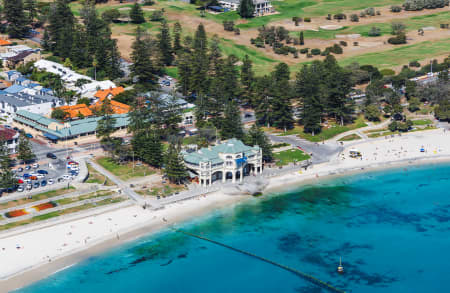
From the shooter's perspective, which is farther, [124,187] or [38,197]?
[124,187]

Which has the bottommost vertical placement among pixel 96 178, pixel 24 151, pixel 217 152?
pixel 96 178

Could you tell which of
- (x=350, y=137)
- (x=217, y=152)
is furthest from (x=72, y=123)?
(x=350, y=137)

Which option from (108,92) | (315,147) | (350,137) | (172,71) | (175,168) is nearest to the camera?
(175,168)

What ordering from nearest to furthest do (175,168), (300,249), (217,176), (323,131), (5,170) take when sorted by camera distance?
(300,249)
(5,170)
(175,168)
(217,176)
(323,131)

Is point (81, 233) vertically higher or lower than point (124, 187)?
lower

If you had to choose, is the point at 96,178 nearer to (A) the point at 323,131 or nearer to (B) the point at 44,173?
(B) the point at 44,173

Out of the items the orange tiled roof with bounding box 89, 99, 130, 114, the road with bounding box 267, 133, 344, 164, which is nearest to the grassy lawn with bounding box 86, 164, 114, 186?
the orange tiled roof with bounding box 89, 99, 130, 114

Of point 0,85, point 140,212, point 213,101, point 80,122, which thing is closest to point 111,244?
point 140,212
